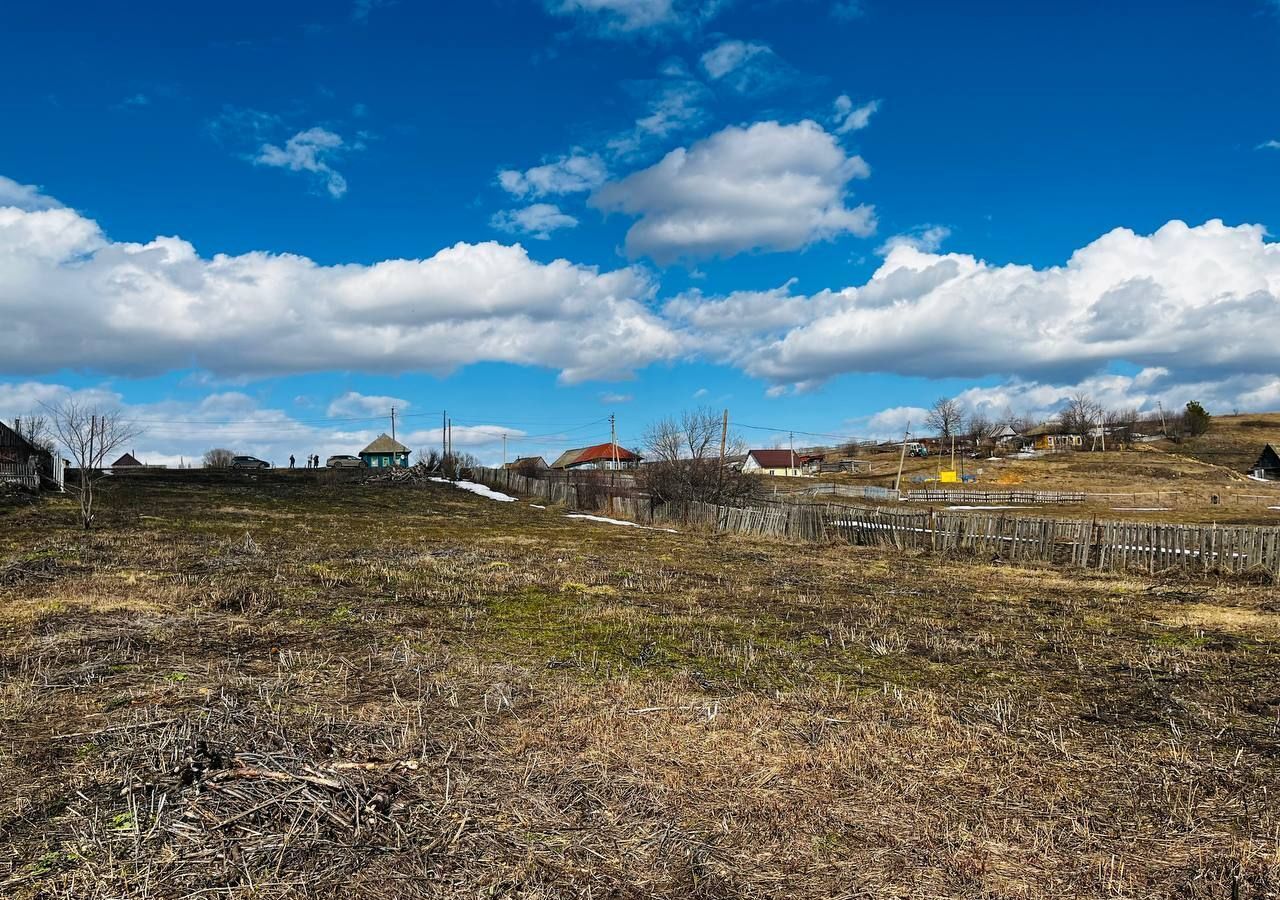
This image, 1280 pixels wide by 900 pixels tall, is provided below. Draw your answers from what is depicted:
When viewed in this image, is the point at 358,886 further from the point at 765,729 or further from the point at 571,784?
the point at 765,729

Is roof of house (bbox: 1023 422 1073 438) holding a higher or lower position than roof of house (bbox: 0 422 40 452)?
higher

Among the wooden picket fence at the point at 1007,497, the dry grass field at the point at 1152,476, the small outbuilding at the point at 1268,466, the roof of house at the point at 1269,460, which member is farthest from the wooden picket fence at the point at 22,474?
the roof of house at the point at 1269,460

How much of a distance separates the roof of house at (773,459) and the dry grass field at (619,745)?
292 ft

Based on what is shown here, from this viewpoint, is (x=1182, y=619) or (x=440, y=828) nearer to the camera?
(x=440, y=828)

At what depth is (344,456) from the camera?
297 ft

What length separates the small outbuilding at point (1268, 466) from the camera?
237 ft

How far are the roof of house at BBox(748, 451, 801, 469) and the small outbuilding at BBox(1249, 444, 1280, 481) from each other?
46.9m

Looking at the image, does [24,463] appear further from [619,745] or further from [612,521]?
[619,745]

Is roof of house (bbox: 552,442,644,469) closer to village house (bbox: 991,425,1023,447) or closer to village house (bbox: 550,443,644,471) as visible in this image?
village house (bbox: 550,443,644,471)

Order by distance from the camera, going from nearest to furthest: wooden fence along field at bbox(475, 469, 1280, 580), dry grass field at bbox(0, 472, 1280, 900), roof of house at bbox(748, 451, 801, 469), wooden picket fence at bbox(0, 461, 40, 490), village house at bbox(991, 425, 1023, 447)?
dry grass field at bbox(0, 472, 1280, 900)
wooden fence along field at bbox(475, 469, 1280, 580)
wooden picket fence at bbox(0, 461, 40, 490)
roof of house at bbox(748, 451, 801, 469)
village house at bbox(991, 425, 1023, 447)

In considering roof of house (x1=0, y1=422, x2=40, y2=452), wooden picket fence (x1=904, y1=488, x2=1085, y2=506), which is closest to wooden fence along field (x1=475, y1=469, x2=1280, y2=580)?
wooden picket fence (x1=904, y1=488, x2=1085, y2=506)

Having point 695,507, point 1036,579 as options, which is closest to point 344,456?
point 695,507

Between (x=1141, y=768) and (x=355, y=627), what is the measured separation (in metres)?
8.49

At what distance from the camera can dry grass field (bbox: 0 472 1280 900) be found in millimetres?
4121
